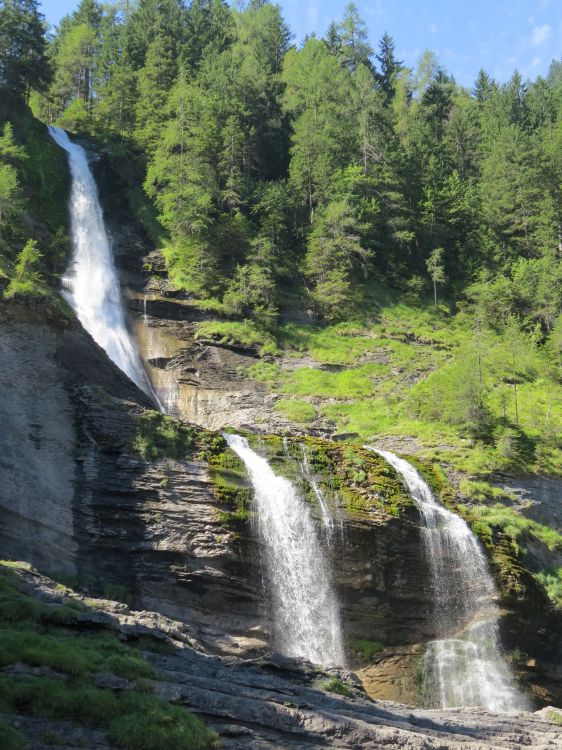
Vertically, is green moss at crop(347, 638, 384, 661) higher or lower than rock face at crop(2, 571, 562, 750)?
lower

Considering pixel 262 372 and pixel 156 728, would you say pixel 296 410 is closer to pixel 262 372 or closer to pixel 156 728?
pixel 262 372

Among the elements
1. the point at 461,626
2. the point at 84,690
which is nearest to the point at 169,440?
the point at 461,626

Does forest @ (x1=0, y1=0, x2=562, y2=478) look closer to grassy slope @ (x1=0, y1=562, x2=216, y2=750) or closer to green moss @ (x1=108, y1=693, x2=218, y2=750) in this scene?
grassy slope @ (x1=0, y1=562, x2=216, y2=750)

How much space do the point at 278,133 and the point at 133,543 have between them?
41.8 m

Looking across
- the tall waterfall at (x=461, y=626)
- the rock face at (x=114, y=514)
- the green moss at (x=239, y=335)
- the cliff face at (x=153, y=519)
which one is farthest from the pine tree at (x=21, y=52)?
the tall waterfall at (x=461, y=626)

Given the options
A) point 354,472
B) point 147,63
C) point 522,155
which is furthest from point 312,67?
point 354,472

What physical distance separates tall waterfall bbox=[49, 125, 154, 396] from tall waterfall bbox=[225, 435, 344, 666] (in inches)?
486

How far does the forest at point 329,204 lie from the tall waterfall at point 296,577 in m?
9.96

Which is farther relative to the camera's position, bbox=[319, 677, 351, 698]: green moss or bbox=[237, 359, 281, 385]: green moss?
bbox=[237, 359, 281, 385]: green moss

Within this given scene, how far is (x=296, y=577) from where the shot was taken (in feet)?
74.5

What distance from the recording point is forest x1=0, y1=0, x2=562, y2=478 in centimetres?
3716

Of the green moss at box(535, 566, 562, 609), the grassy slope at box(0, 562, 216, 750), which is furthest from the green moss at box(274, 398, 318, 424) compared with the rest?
the grassy slope at box(0, 562, 216, 750)

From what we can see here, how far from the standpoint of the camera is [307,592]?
2267 centimetres

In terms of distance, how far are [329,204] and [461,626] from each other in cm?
Answer: 3174
